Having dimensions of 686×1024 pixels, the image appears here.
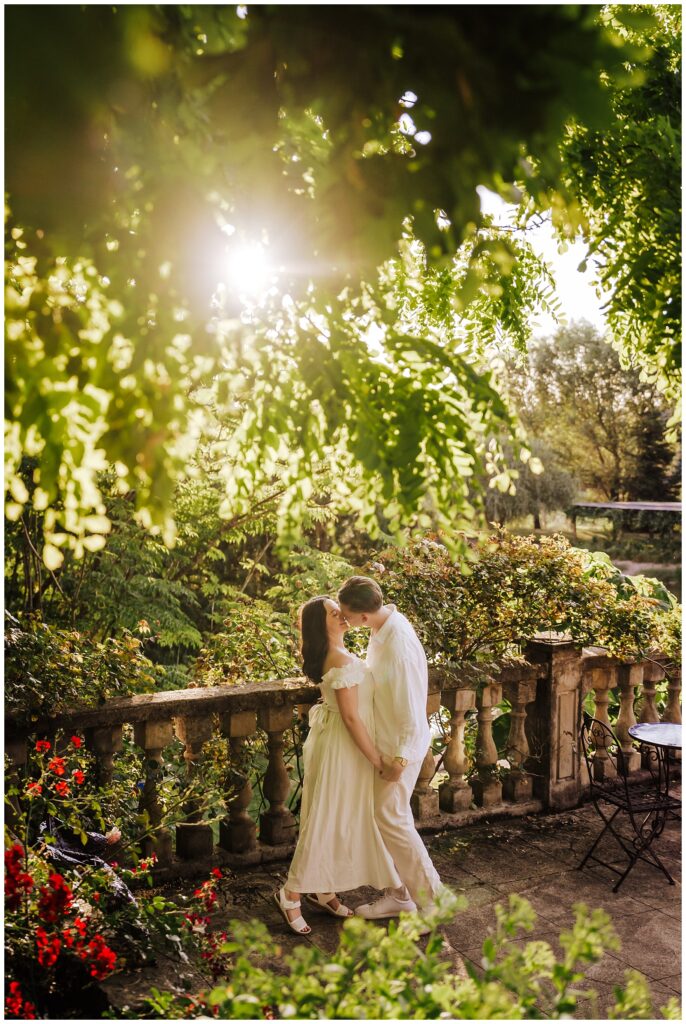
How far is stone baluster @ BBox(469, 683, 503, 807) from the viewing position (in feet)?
19.2

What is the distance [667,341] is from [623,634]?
3622 mm

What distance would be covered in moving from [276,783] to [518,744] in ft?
6.03

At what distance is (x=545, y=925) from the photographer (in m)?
4.43

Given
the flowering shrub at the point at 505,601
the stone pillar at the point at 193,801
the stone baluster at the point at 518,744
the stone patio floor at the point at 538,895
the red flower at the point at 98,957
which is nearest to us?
the red flower at the point at 98,957

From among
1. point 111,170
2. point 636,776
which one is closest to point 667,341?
point 111,170

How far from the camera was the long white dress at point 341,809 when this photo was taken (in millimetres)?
4504

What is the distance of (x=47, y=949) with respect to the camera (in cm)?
276

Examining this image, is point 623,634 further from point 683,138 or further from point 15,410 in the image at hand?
point 15,410

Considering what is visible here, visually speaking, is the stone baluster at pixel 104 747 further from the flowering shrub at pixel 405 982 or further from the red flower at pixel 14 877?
the flowering shrub at pixel 405 982

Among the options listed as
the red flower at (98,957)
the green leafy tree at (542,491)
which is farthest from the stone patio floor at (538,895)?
the green leafy tree at (542,491)

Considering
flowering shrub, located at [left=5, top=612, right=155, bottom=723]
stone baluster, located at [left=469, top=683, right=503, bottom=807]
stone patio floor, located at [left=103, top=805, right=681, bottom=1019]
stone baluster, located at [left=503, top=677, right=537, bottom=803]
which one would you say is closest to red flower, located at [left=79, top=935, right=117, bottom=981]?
stone patio floor, located at [left=103, top=805, right=681, bottom=1019]

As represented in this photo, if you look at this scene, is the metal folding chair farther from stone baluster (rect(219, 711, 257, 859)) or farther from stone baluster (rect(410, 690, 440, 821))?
stone baluster (rect(219, 711, 257, 859))

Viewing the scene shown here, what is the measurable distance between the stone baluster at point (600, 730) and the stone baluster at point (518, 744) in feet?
2.00

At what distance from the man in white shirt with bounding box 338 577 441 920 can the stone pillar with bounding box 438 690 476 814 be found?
3.59 ft
